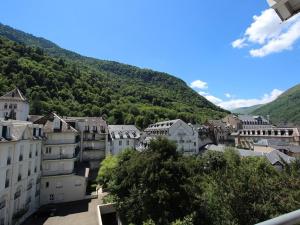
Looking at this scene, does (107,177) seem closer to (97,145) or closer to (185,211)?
(97,145)

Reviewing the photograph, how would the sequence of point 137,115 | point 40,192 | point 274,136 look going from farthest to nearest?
point 137,115 → point 274,136 → point 40,192

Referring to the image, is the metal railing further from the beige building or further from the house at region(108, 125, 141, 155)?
the beige building

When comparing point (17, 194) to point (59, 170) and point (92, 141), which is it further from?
point (92, 141)

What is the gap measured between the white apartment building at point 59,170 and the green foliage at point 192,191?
38.6 ft

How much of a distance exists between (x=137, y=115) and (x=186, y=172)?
10777 centimetres

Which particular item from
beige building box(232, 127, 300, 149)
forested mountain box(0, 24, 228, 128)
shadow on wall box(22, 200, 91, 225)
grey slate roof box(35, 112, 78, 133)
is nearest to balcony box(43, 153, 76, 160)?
grey slate roof box(35, 112, 78, 133)

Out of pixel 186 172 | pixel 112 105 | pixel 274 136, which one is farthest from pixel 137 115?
pixel 186 172

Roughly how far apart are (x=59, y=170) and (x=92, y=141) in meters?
16.7

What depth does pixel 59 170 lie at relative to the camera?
4147 centimetres

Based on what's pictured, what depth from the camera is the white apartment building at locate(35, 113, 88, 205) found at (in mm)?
40719

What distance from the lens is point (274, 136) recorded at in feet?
263

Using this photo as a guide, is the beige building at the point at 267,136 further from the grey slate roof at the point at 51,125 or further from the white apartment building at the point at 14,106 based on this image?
the white apartment building at the point at 14,106

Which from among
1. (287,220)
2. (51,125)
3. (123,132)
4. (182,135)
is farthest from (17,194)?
(182,135)

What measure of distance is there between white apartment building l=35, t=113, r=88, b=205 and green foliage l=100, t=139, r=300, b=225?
11.8m
